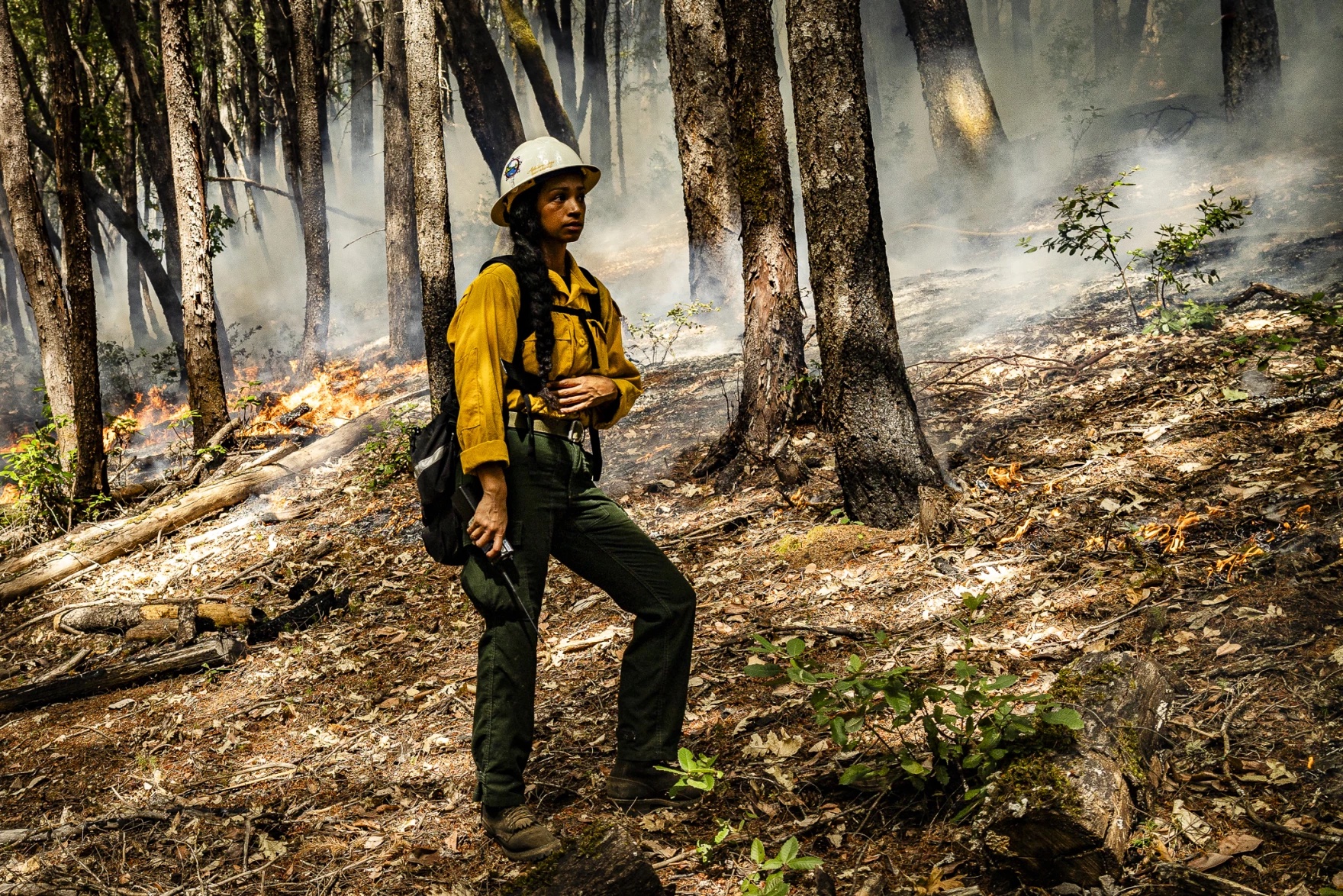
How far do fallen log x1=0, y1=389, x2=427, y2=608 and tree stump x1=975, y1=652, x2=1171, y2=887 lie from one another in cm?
796

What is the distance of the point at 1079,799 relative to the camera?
8.14 feet

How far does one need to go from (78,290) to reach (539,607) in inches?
332

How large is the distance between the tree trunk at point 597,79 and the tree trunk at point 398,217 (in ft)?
31.2

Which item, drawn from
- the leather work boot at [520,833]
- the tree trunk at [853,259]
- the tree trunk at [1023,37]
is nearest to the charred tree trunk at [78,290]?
the tree trunk at [853,259]

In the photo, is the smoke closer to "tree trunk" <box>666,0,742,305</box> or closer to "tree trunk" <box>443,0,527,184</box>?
"tree trunk" <box>666,0,742,305</box>

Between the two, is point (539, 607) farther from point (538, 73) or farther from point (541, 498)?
point (538, 73)

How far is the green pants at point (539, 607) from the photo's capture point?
3055 millimetres

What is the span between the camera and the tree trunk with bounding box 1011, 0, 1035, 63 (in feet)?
116

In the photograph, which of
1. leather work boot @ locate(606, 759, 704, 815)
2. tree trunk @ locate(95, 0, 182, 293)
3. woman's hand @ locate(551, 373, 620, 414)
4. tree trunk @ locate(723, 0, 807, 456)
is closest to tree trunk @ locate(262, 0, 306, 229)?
tree trunk @ locate(95, 0, 182, 293)

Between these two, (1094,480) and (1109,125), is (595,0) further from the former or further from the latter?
(1094,480)

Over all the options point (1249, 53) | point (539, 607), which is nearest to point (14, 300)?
point (1249, 53)

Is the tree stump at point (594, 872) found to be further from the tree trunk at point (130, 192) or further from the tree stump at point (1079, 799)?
the tree trunk at point (130, 192)

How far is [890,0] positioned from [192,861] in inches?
1253

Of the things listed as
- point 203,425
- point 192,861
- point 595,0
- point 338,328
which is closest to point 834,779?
point 192,861
